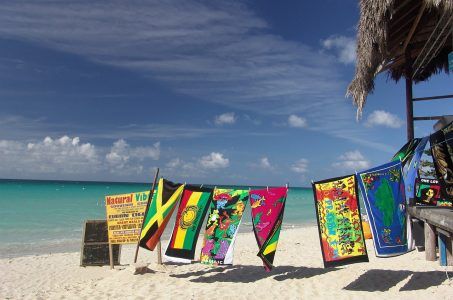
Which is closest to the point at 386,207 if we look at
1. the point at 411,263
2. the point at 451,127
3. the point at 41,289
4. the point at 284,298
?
the point at 451,127

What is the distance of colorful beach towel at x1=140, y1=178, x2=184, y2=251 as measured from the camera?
7727mm

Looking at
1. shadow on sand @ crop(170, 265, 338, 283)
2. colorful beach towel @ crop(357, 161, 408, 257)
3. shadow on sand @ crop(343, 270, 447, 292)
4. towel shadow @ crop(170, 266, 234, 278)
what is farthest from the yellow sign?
colorful beach towel @ crop(357, 161, 408, 257)

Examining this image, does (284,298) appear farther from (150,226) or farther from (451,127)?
(451,127)

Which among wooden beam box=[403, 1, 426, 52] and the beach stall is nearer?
the beach stall

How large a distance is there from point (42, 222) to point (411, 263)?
18848 millimetres

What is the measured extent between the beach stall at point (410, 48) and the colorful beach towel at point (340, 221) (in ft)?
2.76

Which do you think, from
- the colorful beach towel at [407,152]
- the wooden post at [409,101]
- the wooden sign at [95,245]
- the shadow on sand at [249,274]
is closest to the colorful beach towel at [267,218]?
the shadow on sand at [249,274]

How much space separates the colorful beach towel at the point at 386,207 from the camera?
5910 mm

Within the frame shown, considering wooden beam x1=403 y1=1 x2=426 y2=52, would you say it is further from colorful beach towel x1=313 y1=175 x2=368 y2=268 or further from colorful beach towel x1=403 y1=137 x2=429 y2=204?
colorful beach towel x1=313 y1=175 x2=368 y2=268

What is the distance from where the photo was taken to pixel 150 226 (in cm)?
780

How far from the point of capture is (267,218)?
23.6 ft

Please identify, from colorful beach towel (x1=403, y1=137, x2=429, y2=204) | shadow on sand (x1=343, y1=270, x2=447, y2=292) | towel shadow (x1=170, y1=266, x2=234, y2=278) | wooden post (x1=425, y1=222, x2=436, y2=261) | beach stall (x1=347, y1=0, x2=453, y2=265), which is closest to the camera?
beach stall (x1=347, y1=0, x2=453, y2=265)

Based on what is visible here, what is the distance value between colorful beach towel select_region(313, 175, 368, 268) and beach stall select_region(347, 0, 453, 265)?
33.1 inches

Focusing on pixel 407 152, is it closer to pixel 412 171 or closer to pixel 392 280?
pixel 412 171
